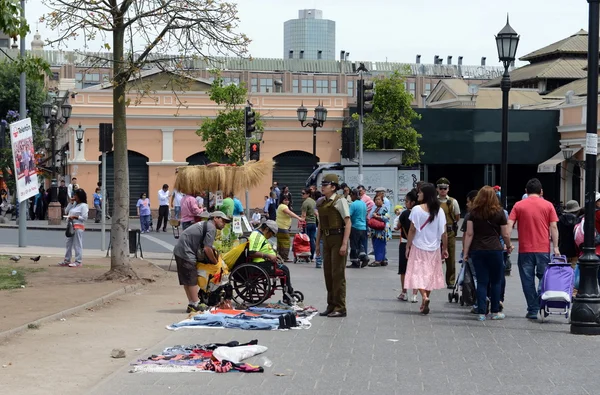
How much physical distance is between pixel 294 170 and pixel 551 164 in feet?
45.5

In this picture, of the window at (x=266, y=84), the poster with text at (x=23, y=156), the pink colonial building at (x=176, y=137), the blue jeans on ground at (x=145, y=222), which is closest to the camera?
the poster with text at (x=23, y=156)

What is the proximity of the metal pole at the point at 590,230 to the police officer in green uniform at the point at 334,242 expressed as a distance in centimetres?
303

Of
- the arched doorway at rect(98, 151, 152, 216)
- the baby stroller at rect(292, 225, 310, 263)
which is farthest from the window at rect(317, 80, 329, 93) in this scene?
the baby stroller at rect(292, 225, 310, 263)

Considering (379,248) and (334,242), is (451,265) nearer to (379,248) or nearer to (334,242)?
(334,242)

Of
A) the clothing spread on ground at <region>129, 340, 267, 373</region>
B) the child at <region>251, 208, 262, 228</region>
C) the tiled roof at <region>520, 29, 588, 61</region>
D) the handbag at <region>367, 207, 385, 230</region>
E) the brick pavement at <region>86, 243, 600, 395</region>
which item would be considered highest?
the tiled roof at <region>520, 29, 588, 61</region>

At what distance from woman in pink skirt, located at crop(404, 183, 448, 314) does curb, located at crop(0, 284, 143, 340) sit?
447 centimetres

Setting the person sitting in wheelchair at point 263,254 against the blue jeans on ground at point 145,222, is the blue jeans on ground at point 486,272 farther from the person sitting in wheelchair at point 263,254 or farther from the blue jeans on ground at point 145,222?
the blue jeans on ground at point 145,222

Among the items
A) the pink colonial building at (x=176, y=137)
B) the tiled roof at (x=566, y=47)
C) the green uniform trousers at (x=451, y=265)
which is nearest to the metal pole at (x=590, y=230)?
the green uniform trousers at (x=451, y=265)

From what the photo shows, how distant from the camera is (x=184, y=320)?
12570 mm

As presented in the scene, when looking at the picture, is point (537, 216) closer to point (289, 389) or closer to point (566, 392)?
point (566, 392)

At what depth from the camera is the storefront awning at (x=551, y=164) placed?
51.4 m

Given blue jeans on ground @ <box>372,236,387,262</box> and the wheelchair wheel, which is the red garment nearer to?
the wheelchair wheel

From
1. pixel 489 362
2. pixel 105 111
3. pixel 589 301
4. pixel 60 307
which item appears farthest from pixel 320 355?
pixel 105 111

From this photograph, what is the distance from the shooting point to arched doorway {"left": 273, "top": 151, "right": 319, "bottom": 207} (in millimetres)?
54688
